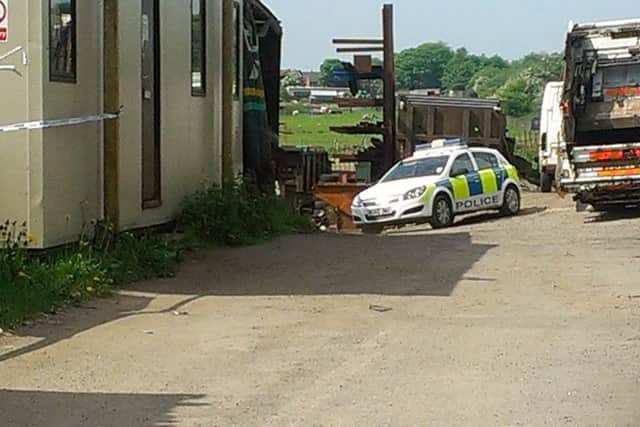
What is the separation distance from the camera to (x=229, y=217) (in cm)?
1683

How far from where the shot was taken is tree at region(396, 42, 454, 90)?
83.1 m

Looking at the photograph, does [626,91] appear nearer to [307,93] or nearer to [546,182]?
[546,182]

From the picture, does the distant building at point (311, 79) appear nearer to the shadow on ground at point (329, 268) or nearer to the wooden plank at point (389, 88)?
the wooden plank at point (389, 88)

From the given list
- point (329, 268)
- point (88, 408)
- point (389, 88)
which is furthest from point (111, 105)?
point (389, 88)

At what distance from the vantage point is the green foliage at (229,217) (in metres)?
16.3

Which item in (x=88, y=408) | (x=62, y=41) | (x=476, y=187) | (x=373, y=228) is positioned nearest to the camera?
(x=88, y=408)

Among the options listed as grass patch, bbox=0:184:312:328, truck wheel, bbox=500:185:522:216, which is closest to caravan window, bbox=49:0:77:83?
grass patch, bbox=0:184:312:328

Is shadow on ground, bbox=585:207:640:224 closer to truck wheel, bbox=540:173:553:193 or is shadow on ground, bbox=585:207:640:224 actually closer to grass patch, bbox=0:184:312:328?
grass patch, bbox=0:184:312:328

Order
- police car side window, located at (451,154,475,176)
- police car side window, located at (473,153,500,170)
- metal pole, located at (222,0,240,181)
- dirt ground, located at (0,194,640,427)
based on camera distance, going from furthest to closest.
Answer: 1. police car side window, located at (473,153,500,170)
2. police car side window, located at (451,154,475,176)
3. metal pole, located at (222,0,240,181)
4. dirt ground, located at (0,194,640,427)

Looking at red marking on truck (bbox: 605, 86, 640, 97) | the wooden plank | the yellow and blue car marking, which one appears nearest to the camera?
red marking on truck (bbox: 605, 86, 640, 97)

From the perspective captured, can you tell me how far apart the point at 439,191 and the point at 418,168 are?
1.13m

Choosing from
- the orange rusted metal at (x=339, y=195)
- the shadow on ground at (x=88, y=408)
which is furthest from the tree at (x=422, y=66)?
the shadow on ground at (x=88, y=408)

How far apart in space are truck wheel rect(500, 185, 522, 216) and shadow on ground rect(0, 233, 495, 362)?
848 centimetres

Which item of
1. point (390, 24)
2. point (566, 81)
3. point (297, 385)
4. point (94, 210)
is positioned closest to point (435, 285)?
point (94, 210)
